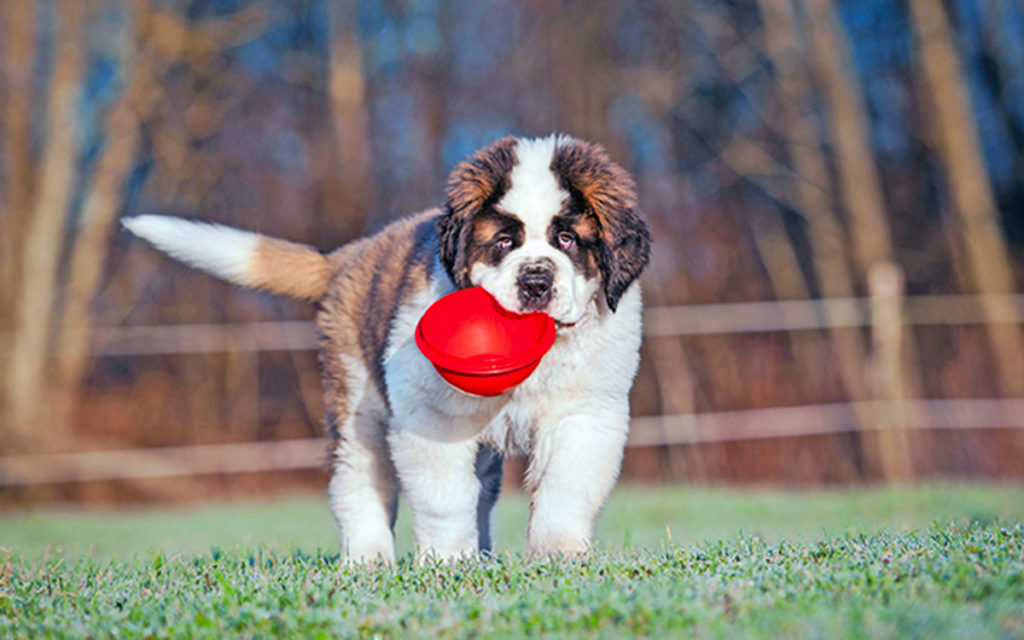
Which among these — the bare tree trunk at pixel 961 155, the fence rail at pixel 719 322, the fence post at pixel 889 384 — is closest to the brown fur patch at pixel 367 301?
the fence rail at pixel 719 322

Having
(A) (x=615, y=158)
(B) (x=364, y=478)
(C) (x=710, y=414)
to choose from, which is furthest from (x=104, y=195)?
(B) (x=364, y=478)

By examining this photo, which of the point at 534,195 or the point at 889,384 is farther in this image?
the point at 889,384

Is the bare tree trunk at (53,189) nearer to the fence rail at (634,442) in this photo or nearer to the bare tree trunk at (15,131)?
the bare tree trunk at (15,131)

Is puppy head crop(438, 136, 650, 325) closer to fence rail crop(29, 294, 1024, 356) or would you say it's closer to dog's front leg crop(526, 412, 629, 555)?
dog's front leg crop(526, 412, 629, 555)

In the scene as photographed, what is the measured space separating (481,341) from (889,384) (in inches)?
292

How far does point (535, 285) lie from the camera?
3428mm

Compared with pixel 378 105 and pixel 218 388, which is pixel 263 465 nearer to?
pixel 218 388

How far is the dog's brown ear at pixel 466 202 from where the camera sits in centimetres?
371

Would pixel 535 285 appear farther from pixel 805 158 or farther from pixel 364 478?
pixel 805 158

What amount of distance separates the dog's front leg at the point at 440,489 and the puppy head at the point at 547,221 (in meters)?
0.59

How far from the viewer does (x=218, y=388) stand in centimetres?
1312

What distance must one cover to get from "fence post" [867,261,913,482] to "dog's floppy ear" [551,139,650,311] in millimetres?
6745

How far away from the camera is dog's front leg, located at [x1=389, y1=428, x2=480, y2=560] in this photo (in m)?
3.69

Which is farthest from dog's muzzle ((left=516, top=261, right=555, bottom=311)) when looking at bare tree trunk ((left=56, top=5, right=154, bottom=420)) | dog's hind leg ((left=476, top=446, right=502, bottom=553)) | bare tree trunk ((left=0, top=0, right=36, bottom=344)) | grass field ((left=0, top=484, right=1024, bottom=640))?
bare tree trunk ((left=0, top=0, right=36, bottom=344))
